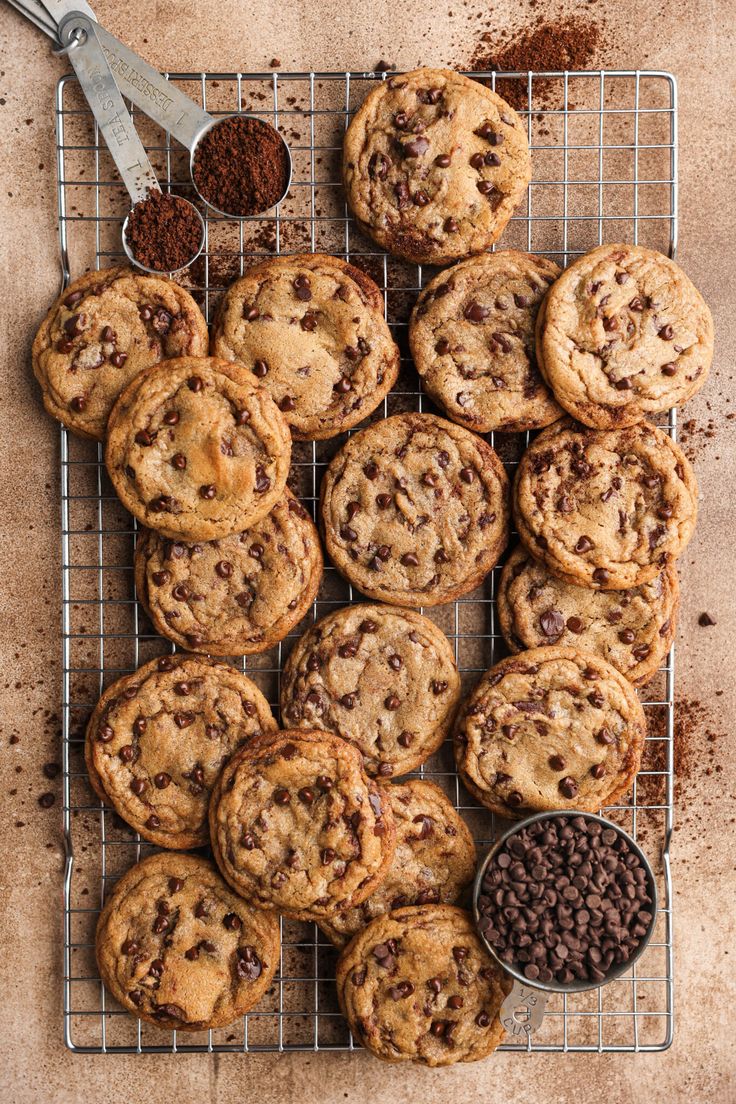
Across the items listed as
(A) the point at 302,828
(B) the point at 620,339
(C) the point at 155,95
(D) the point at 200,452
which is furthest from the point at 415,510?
(C) the point at 155,95

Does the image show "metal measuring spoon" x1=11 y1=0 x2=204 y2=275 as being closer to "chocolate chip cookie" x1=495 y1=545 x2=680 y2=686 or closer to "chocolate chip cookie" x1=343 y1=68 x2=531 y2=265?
"chocolate chip cookie" x1=343 y1=68 x2=531 y2=265

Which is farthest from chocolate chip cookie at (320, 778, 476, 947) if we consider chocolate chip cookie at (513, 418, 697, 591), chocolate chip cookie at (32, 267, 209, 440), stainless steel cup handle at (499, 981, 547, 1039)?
chocolate chip cookie at (32, 267, 209, 440)

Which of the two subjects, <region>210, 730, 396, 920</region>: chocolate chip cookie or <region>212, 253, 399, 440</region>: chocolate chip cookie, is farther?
<region>212, 253, 399, 440</region>: chocolate chip cookie

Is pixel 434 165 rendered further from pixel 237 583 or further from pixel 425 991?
pixel 425 991

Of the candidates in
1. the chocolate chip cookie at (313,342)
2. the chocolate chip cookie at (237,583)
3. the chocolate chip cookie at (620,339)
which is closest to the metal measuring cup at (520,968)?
the chocolate chip cookie at (237,583)

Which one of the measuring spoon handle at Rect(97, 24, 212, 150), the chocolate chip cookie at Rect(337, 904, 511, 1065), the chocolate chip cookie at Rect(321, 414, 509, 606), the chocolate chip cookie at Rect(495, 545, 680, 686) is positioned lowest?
the chocolate chip cookie at Rect(337, 904, 511, 1065)

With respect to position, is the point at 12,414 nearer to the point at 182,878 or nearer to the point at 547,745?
the point at 182,878

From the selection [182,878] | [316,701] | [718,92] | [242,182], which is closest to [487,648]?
[316,701]
